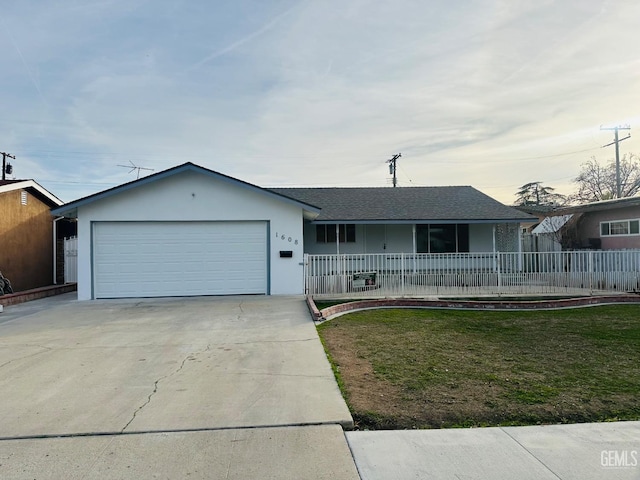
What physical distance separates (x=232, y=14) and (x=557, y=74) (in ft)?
30.8

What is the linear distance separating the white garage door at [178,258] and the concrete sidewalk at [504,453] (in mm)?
9740

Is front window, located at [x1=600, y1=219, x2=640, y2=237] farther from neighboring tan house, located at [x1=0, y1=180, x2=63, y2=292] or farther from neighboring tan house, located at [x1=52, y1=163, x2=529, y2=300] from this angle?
neighboring tan house, located at [x1=0, y1=180, x2=63, y2=292]

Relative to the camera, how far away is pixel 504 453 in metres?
3.24

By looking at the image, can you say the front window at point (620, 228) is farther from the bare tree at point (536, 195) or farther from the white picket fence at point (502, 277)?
the bare tree at point (536, 195)

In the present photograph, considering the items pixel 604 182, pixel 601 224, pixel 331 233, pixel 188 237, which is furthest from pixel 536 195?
pixel 188 237

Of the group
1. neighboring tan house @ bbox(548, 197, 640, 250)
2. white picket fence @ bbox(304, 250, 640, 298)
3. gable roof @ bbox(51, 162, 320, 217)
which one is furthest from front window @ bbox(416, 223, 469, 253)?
gable roof @ bbox(51, 162, 320, 217)

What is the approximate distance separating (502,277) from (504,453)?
1083 centimetres

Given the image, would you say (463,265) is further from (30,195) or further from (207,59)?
(30,195)

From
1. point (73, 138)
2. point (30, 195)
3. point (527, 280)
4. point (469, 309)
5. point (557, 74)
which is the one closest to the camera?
point (469, 309)

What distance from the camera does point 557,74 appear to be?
12.0 m

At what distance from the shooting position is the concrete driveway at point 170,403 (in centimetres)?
314

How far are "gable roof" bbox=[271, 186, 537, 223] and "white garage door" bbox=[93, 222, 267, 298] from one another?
13.6 ft

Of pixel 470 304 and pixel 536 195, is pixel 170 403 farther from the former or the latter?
pixel 536 195

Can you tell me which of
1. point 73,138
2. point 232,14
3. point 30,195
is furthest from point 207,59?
point 73,138
